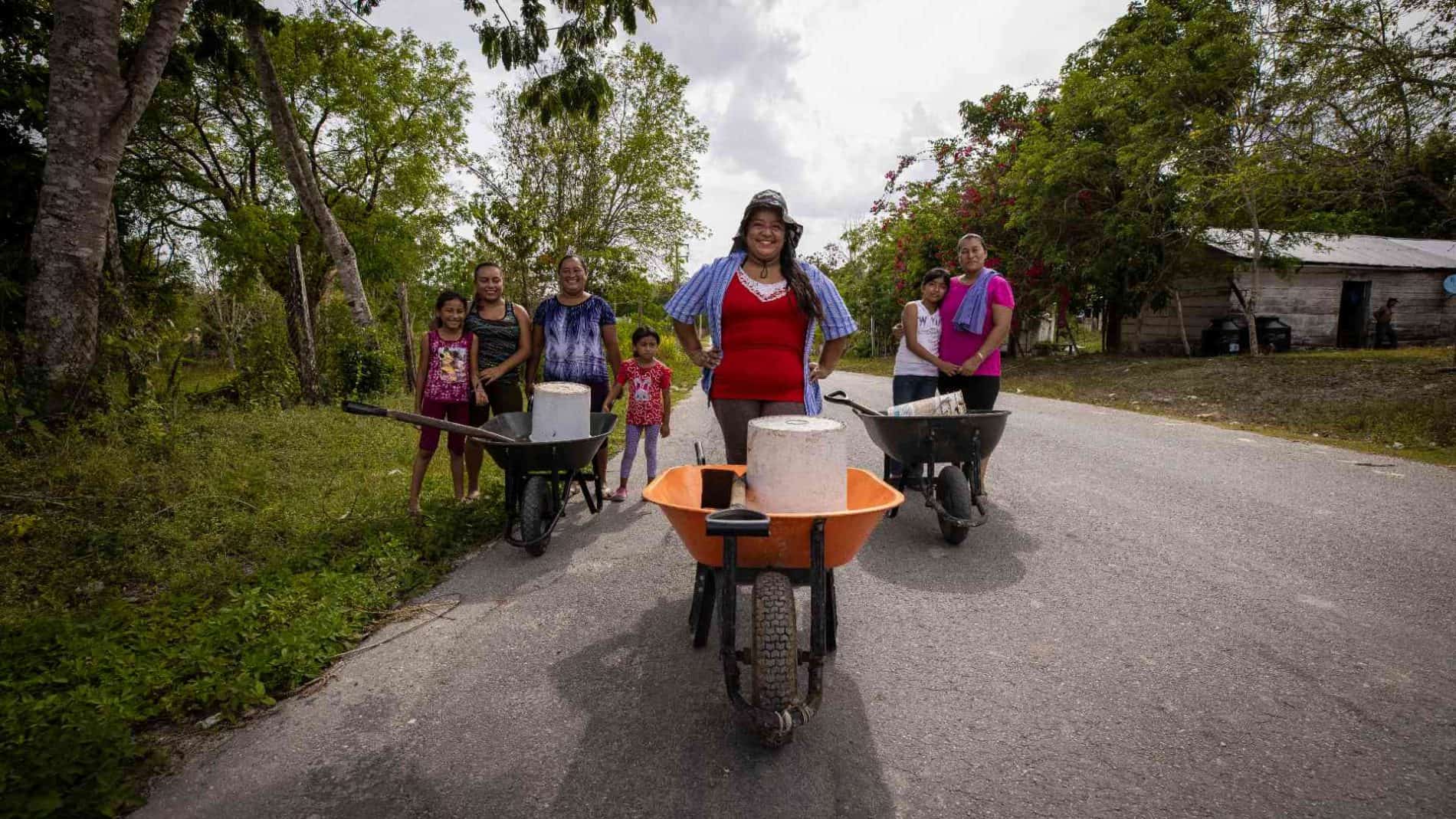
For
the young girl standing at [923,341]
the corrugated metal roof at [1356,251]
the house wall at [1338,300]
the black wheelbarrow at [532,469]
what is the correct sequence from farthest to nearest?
1. the house wall at [1338,300]
2. the corrugated metal roof at [1356,251]
3. the young girl standing at [923,341]
4. the black wheelbarrow at [532,469]

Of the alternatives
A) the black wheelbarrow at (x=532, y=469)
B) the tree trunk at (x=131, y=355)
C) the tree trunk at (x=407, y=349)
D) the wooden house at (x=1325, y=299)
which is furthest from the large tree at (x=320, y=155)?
the wooden house at (x=1325, y=299)

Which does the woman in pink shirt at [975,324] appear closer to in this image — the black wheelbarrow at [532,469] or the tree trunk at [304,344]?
the black wheelbarrow at [532,469]

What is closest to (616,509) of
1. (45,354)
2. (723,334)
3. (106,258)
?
(723,334)

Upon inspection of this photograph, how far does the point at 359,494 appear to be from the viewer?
16.2ft

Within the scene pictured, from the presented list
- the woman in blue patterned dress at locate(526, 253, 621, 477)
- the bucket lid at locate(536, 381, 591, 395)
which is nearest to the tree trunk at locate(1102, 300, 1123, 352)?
the woman in blue patterned dress at locate(526, 253, 621, 477)

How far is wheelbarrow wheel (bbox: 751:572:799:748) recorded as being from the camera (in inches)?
75.2

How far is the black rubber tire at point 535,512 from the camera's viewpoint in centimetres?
383

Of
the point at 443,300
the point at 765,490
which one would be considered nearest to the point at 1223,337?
the point at 443,300

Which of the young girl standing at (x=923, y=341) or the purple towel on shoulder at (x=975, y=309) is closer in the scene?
the purple towel on shoulder at (x=975, y=309)

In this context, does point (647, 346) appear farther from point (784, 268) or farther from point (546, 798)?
point (546, 798)

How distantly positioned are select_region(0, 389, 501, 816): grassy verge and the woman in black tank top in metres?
0.78

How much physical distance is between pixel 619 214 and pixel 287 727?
755 inches

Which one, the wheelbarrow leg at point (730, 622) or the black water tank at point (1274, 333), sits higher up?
the black water tank at point (1274, 333)

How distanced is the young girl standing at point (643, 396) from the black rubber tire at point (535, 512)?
116 cm
